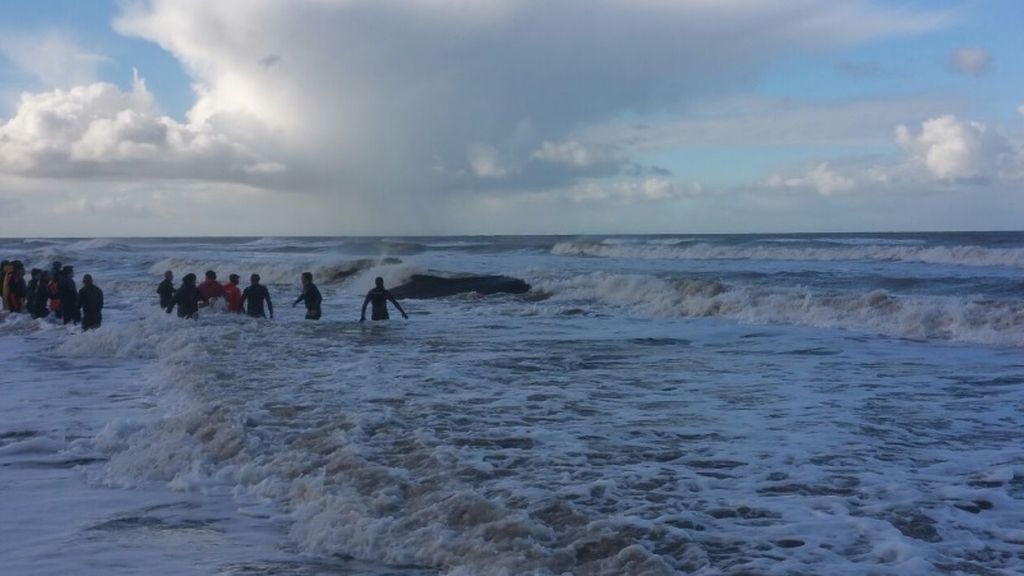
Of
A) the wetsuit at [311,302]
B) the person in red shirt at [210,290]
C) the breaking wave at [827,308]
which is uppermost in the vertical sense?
the person in red shirt at [210,290]

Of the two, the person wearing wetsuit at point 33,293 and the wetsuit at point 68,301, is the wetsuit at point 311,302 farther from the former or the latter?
the person wearing wetsuit at point 33,293

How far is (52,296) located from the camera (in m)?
21.4

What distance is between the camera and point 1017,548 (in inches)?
227

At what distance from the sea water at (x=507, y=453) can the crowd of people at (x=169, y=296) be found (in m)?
1.51

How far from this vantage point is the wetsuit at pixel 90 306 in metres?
18.8

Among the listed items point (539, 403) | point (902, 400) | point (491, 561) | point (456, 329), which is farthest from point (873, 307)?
point (491, 561)

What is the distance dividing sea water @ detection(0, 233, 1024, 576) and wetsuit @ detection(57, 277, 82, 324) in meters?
1.61

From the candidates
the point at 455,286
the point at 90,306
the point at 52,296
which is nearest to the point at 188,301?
the point at 90,306

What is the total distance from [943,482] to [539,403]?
473cm

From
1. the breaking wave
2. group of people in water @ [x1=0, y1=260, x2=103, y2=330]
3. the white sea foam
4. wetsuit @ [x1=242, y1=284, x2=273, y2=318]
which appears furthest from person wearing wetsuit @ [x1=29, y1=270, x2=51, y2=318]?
the white sea foam

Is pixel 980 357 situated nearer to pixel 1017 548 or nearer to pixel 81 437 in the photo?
pixel 1017 548

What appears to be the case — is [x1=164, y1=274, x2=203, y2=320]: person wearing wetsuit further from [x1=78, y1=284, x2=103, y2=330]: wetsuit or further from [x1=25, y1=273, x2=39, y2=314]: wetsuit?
[x1=25, y1=273, x2=39, y2=314]: wetsuit

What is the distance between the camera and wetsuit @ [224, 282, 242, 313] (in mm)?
20875

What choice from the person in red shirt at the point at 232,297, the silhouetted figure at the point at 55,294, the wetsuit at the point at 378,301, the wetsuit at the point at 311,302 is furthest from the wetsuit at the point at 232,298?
the silhouetted figure at the point at 55,294
